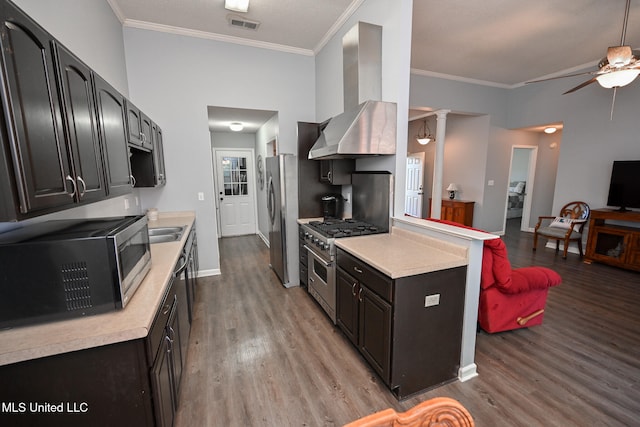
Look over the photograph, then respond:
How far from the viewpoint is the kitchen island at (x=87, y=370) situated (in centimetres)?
100

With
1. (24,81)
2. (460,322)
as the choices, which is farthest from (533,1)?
(24,81)

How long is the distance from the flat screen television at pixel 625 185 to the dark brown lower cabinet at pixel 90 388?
6.34m

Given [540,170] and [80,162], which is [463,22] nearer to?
[80,162]

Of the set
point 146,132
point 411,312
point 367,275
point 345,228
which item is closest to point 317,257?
point 345,228

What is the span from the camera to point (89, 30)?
2354 millimetres

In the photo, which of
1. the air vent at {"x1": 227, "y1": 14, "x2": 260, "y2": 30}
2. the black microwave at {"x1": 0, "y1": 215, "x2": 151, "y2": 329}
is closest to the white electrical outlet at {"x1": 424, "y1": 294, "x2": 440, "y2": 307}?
the black microwave at {"x1": 0, "y1": 215, "x2": 151, "y2": 329}

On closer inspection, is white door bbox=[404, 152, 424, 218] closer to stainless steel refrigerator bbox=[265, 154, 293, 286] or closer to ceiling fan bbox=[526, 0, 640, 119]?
ceiling fan bbox=[526, 0, 640, 119]

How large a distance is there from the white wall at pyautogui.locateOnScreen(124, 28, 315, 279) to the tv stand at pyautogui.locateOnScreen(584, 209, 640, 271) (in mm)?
4845

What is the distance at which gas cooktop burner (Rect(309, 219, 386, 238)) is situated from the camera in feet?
8.79

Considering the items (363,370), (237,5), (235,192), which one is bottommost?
(363,370)

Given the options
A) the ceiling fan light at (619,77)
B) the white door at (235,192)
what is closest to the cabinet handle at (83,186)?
the ceiling fan light at (619,77)

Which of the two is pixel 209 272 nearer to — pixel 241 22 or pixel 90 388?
pixel 90 388

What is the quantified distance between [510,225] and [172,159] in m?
8.22

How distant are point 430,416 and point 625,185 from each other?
580cm
